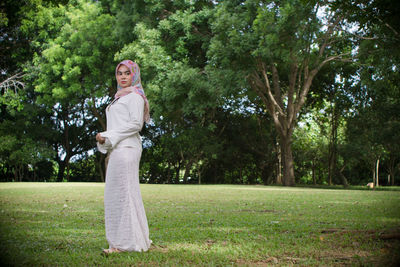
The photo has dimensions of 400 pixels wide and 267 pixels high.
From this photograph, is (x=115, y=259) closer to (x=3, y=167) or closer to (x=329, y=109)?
(x=329, y=109)

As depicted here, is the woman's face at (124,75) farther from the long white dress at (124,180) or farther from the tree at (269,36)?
the tree at (269,36)

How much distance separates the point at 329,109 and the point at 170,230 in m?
25.8

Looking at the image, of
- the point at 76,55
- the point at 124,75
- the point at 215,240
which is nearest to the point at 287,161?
the point at 76,55

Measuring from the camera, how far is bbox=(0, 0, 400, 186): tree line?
1959 cm

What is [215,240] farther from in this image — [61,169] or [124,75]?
[61,169]

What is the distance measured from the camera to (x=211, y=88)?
66.0 ft

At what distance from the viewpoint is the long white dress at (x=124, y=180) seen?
445cm

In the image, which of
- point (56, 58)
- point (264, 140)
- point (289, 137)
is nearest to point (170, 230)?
point (289, 137)

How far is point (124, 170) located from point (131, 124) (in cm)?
54

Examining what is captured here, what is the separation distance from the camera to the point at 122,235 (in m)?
4.44

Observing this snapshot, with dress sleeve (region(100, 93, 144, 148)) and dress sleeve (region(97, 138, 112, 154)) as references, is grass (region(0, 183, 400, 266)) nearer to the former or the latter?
dress sleeve (region(97, 138, 112, 154))

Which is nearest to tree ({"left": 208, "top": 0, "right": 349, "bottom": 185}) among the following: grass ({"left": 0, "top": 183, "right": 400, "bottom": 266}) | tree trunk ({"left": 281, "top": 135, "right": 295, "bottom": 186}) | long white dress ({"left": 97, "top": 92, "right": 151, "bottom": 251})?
tree trunk ({"left": 281, "top": 135, "right": 295, "bottom": 186})

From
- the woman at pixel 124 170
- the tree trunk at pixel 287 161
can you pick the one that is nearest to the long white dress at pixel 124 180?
the woman at pixel 124 170

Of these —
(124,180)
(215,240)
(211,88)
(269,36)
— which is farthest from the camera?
(211,88)
